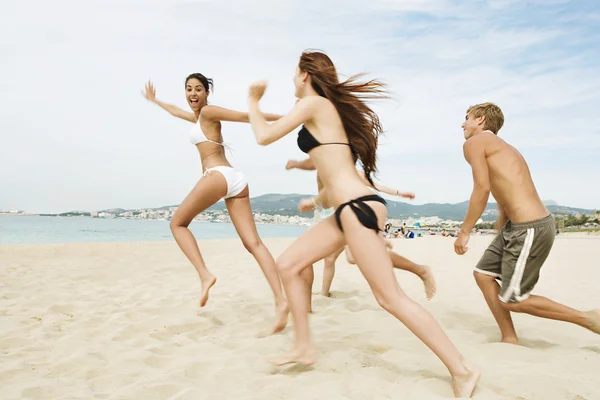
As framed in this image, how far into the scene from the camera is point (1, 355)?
345 centimetres

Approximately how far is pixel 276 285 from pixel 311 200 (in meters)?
0.84

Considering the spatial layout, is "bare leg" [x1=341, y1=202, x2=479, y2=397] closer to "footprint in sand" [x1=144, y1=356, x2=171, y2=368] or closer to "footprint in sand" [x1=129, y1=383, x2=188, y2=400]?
"footprint in sand" [x1=129, y1=383, x2=188, y2=400]

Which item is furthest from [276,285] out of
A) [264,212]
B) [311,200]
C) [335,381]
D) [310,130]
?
→ [264,212]

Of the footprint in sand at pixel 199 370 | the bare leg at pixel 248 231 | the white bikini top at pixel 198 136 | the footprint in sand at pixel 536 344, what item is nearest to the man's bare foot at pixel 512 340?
the footprint in sand at pixel 536 344

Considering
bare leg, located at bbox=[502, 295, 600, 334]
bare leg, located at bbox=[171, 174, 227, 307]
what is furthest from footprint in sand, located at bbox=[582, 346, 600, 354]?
bare leg, located at bbox=[171, 174, 227, 307]

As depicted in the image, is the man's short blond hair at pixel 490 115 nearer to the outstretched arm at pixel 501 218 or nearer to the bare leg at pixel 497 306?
the outstretched arm at pixel 501 218

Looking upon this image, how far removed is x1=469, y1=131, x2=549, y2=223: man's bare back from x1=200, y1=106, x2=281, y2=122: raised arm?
1734 millimetres

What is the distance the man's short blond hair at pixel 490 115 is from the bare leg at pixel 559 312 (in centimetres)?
134

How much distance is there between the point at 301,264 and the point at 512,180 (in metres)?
1.72

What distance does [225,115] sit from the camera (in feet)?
13.6

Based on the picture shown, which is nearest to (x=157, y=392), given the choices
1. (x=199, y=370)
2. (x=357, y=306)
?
(x=199, y=370)

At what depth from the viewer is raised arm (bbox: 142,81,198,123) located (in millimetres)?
4871

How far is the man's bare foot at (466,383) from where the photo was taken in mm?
2512

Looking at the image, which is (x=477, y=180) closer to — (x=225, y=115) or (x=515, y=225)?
(x=515, y=225)
